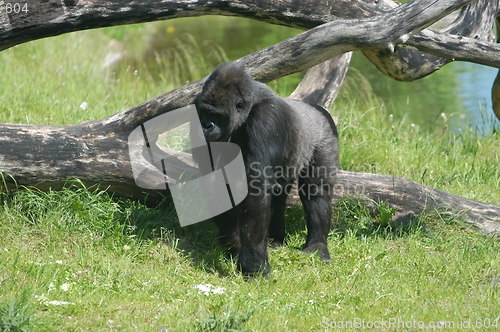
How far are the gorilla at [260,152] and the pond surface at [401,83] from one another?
3629mm

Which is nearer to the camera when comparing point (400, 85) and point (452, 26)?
point (452, 26)

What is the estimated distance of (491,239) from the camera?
4473mm

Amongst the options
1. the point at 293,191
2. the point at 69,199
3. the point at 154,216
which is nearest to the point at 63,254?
the point at 69,199

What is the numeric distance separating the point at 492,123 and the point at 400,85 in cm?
428

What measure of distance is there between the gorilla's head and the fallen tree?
0.41 metres

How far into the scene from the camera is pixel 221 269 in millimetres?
4059

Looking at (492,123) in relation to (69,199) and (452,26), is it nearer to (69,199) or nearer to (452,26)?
(452,26)

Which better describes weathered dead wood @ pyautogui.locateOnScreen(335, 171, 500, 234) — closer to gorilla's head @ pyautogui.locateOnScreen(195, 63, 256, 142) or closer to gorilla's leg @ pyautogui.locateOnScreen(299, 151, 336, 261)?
gorilla's leg @ pyautogui.locateOnScreen(299, 151, 336, 261)

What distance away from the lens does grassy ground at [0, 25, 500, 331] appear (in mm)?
3131

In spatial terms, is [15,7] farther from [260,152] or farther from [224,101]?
[260,152]

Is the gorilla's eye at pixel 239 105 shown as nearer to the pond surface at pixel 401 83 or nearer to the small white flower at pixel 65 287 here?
the small white flower at pixel 65 287

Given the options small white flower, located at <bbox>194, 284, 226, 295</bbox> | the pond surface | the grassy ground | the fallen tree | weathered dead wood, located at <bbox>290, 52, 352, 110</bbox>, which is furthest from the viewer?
the pond surface

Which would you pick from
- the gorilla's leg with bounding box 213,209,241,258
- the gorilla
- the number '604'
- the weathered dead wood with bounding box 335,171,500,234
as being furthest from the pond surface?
the number '604'

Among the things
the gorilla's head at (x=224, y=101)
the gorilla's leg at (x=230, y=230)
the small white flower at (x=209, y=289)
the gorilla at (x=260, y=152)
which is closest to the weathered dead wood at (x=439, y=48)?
the gorilla at (x=260, y=152)
